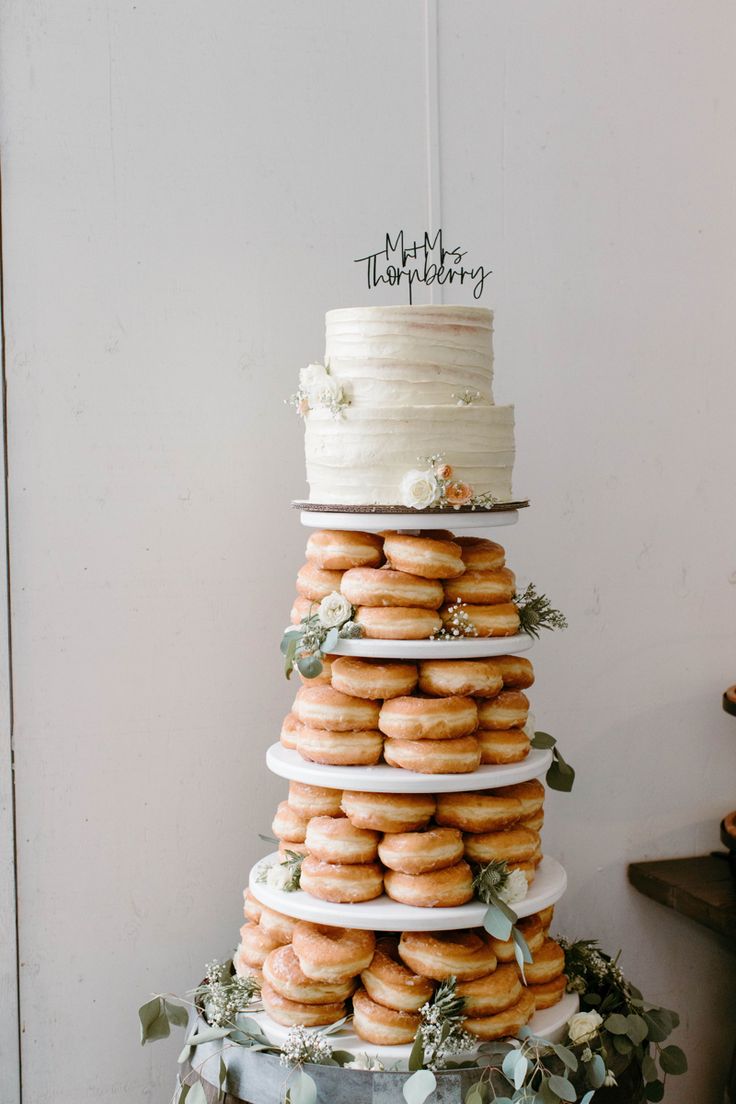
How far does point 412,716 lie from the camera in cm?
199

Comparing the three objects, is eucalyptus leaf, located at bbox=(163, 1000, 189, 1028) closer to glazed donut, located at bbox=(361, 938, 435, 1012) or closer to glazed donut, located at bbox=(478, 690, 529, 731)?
glazed donut, located at bbox=(361, 938, 435, 1012)

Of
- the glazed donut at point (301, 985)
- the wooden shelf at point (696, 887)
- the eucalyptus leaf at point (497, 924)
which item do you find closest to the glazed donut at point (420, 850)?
the eucalyptus leaf at point (497, 924)

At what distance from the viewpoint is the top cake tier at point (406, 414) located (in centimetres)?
203

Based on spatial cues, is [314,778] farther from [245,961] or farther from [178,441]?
[178,441]

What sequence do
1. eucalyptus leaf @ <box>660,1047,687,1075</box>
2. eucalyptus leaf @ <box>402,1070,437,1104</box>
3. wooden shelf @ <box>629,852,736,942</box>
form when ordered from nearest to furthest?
eucalyptus leaf @ <box>402,1070,437,1104</box>, eucalyptus leaf @ <box>660,1047,687,1075</box>, wooden shelf @ <box>629,852,736,942</box>

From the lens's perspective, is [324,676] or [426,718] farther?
[324,676]

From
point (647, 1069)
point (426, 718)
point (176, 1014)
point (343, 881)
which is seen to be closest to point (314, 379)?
point (426, 718)

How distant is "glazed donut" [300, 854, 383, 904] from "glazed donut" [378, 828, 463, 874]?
0.04 meters

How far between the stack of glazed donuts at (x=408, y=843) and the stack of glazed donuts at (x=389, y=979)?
0.08 meters

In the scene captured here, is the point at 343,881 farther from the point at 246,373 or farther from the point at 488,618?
the point at 246,373

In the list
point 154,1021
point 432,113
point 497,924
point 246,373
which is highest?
point 432,113

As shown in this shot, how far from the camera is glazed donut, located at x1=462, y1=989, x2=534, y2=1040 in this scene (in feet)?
6.44

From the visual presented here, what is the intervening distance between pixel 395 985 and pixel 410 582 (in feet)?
2.15

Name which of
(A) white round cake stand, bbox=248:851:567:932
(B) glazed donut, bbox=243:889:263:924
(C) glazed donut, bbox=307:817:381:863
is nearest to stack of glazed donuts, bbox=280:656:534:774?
(C) glazed donut, bbox=307:817:381:863
